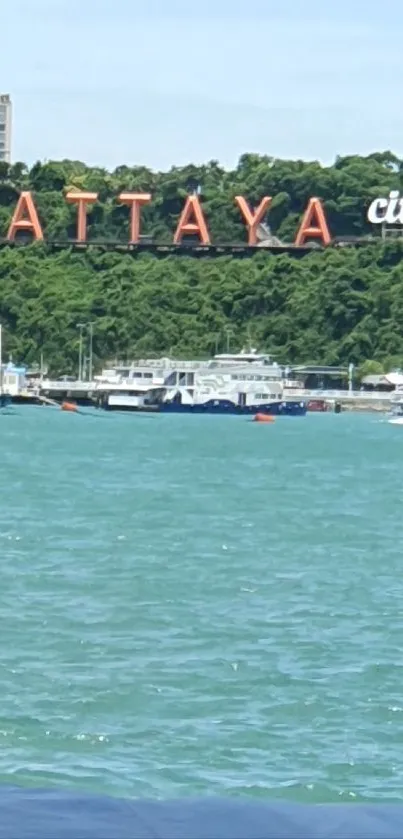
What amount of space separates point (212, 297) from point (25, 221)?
14329 millimetres

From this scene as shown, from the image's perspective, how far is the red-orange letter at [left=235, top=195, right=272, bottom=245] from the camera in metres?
122

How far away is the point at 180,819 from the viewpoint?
8852mm

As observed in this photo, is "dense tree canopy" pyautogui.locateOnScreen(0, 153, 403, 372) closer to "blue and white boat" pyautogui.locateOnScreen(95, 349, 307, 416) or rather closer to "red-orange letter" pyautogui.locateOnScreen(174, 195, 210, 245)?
"red-orange letter" pyautogui.locateOnScreen(174, 195, 210, 245)

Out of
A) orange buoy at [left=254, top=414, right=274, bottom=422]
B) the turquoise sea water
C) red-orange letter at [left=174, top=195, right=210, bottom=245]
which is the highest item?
red-orange letter at [left=174, top=195, right=210, bottom=245]

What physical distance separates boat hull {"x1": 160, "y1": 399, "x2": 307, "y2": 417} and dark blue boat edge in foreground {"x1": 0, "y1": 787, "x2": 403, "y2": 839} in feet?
319

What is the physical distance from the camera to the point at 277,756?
14.5 meters

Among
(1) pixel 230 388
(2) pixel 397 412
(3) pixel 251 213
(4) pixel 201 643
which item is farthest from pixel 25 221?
(4) pixel 201 643

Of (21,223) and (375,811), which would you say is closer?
(375,811)

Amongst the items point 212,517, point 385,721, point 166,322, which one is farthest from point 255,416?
point 385,721

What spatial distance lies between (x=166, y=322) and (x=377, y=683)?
331 feet

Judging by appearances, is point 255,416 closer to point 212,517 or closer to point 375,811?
point 212,517

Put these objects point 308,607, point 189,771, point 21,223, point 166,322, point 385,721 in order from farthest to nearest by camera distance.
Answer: point 21,223 → point 166,322 → point 308,607 → point 385,721 → point 189,771

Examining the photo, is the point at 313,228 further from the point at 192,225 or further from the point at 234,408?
the point at 234,408

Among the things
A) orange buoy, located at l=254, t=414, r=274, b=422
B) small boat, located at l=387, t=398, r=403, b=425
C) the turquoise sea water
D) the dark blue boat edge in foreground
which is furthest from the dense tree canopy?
the dark blue boat edge in foreground
